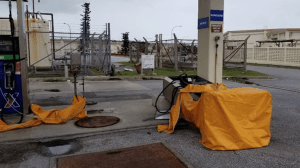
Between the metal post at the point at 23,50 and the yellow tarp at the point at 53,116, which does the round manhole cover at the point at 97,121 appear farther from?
the metal post at the point at 23,50

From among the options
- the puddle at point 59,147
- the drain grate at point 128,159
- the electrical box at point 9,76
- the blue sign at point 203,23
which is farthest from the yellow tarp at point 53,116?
the blue sign at point 203,23

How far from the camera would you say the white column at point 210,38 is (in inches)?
282

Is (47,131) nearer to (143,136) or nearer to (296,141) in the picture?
(143,136)

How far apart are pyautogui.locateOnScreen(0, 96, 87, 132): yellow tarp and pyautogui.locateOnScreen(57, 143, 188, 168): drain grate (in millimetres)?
2090

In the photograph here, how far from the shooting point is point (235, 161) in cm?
440

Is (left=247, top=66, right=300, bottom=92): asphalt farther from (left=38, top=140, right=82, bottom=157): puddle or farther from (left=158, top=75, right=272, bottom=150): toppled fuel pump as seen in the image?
(left=38, top=140, right=82, bottom=157): puddle

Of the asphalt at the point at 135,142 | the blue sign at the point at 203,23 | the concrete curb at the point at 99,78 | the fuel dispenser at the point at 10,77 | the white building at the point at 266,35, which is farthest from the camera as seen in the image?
the white building at the point at 266,35

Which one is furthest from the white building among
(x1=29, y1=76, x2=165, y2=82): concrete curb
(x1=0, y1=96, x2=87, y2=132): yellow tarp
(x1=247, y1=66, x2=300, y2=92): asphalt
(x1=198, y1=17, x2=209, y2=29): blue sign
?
(x1=0, y1=96, x2=87, y2=132): yellow tarp

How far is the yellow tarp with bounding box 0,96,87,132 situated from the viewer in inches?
236

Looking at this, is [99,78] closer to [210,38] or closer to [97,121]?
[97,121]

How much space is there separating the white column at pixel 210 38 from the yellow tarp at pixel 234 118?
2276 mm

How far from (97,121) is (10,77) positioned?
227 centimetres

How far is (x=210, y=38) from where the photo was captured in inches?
286

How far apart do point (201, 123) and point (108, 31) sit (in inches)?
474
